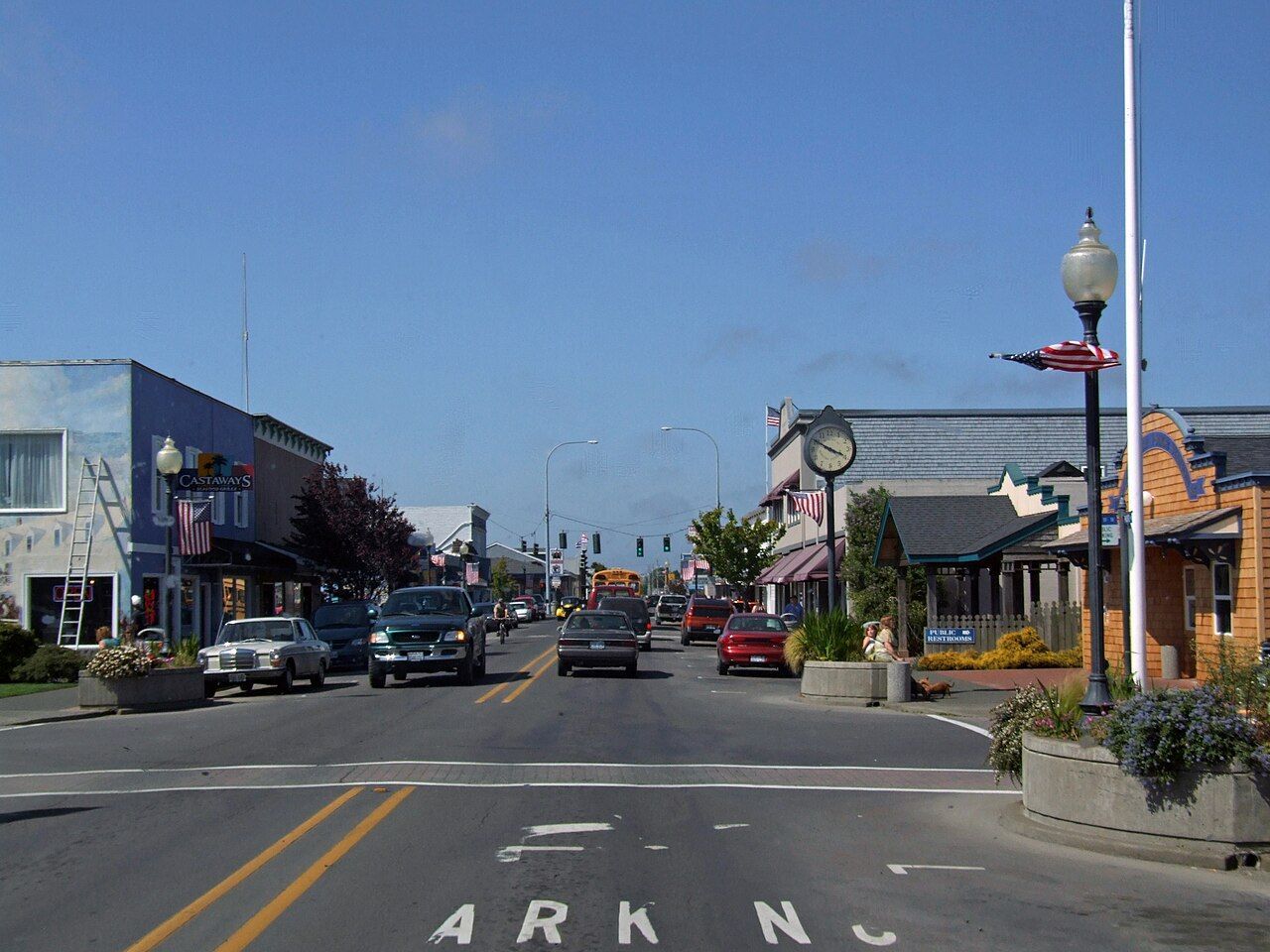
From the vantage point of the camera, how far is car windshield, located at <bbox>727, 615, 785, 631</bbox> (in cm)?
3138

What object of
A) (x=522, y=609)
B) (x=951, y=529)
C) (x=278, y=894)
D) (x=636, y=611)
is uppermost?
(x=951, y=529)

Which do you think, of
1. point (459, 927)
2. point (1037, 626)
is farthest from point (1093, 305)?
point (1037, 626)

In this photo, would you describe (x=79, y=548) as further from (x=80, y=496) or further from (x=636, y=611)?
(x=636, y=611)

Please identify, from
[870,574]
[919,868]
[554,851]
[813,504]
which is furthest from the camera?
[813,504]

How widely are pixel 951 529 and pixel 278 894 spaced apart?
27856 millimetres

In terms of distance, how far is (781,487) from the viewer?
61.8 meters

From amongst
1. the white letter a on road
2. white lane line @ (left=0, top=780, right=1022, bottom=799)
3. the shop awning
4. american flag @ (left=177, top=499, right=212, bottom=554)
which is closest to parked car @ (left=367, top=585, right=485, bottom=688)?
american flag @ (left=177, top=499, right=212, bottom=554)

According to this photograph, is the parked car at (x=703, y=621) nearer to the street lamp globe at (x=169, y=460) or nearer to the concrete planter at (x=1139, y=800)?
the street lamp globe at (x=169, y=460)

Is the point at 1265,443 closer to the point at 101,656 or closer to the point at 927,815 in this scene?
the point at 927,815

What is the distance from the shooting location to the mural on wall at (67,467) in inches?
1275

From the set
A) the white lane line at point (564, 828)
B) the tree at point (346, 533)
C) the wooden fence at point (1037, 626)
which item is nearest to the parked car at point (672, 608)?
the tree at point (346, 533)

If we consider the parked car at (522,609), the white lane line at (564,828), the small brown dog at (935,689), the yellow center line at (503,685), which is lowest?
the parked car at (522,609)

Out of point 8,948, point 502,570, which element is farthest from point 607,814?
point 502,570

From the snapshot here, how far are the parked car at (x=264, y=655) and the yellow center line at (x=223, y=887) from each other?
14.0 metres
